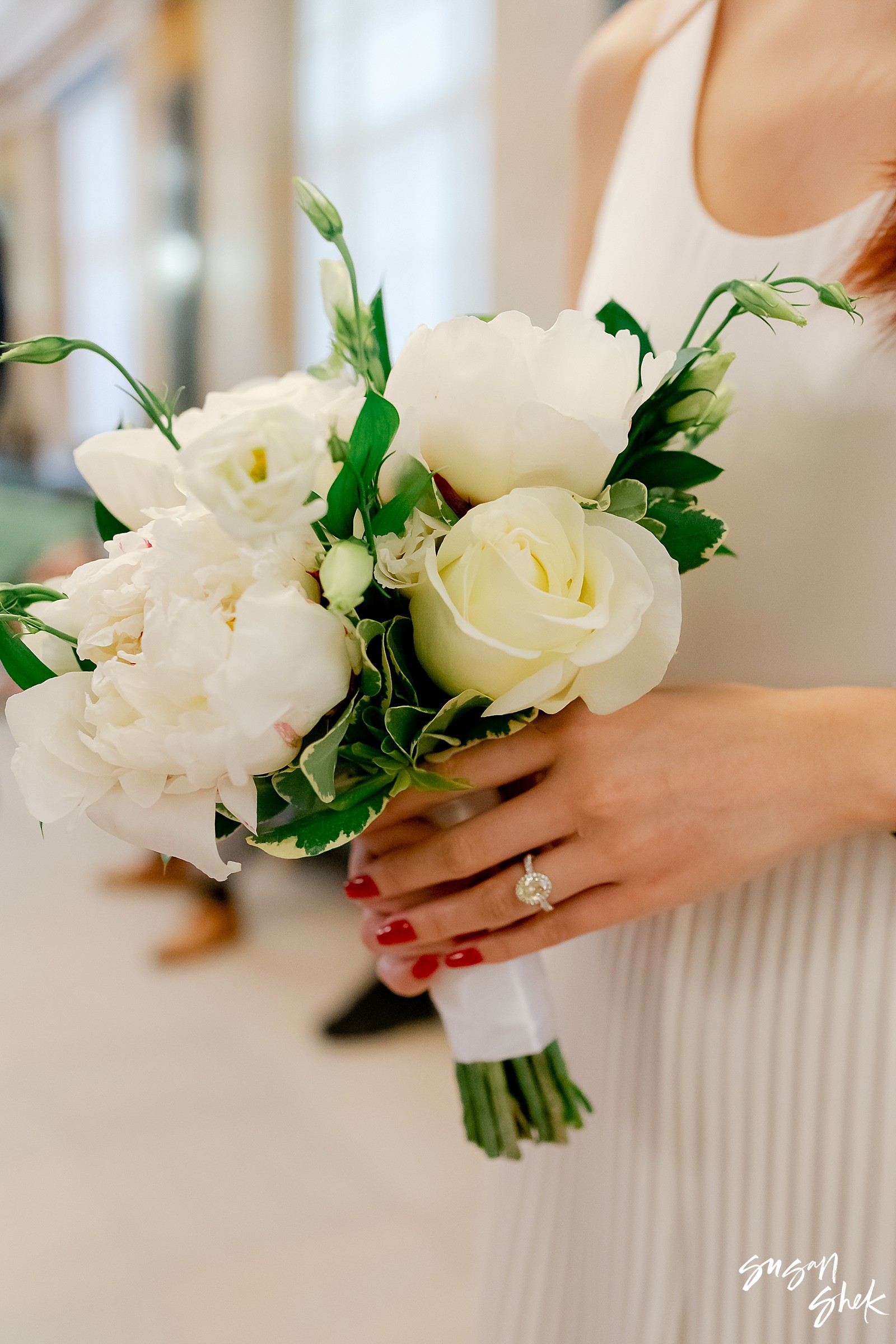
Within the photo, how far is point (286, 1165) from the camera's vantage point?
6.10 ft

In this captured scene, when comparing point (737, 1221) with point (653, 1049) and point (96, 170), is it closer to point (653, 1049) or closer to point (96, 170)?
point (653, 1049)

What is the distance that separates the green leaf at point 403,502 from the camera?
50 cm

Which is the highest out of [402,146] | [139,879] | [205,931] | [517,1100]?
[402,146]

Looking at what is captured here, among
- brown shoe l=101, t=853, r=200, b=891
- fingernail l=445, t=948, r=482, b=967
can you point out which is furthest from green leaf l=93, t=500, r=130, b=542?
brown shoe l=101, t=853, r=200, b=891

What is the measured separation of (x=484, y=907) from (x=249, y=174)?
4.92 metres

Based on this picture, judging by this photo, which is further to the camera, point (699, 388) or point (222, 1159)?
point (222, 1159)

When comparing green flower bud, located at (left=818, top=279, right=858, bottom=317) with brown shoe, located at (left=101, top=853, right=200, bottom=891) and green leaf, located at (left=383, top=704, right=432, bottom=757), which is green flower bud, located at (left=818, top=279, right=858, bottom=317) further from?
brown shoe, located at (left=101, top=853, right=200, bottom=891)

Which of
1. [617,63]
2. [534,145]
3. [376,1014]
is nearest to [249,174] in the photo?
[534,145]

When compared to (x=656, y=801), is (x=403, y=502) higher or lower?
higher

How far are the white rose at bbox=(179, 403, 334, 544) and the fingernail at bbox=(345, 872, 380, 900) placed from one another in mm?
327

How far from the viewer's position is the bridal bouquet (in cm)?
46

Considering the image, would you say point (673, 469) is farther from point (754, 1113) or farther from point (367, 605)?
point (754, 1113)

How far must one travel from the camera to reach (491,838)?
61 cm

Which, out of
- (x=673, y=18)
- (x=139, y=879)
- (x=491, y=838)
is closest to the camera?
(x=491, y=838)
